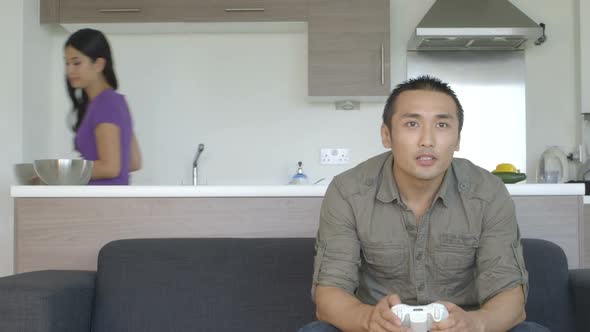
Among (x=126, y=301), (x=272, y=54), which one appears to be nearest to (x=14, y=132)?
(x=272, y=54)

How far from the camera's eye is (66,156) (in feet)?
14.2

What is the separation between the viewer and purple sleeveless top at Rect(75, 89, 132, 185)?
93.4 inches

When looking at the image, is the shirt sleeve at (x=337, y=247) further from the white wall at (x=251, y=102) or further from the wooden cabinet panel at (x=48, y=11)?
the wooden cabinet panel at (x=48, y=11)

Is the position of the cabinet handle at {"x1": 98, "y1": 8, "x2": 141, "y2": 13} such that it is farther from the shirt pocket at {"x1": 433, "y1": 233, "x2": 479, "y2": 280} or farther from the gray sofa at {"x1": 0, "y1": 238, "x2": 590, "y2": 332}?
the shirt pocket at {"x1": 433, "y1": 233, "x2": 479, "y2": 280}


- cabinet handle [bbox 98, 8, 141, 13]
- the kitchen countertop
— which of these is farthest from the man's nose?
cabinet handle [bbox 98, 8, 141, 13]

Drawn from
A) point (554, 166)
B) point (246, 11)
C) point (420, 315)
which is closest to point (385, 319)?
point (420, 315)

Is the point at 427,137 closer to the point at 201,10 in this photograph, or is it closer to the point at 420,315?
the point at 420,315

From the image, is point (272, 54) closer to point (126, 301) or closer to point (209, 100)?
point (209, 100)

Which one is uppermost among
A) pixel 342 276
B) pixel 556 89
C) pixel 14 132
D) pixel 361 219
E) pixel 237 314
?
pixel 556 89

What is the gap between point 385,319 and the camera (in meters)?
1.31

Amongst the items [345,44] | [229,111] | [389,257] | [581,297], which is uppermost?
[345,44]

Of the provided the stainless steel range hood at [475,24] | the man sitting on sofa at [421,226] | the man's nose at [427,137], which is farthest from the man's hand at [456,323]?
the stainless steel range hood at [475,24]

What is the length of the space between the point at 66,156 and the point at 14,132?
0.49m

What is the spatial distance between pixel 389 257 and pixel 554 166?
2.91 metres
